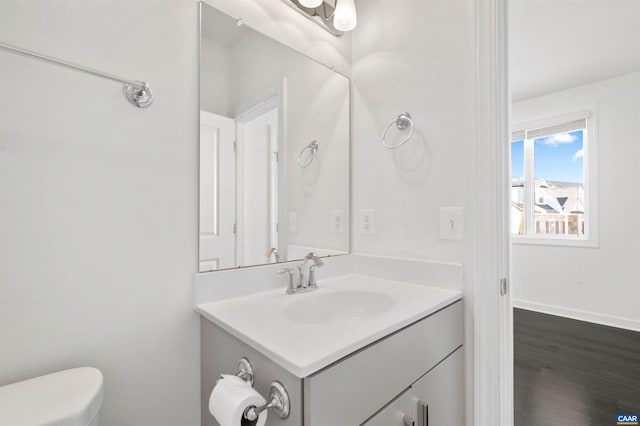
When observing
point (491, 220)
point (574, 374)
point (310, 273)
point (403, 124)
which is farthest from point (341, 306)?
point (574, 374)

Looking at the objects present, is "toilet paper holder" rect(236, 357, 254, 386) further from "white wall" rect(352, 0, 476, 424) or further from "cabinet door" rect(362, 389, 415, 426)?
"white wall" rect(352, 0, 476, 424)

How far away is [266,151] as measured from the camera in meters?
1.24

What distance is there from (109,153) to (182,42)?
0.44 meters

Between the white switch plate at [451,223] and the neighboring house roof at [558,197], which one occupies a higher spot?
the neighboring house roof at [558,197]

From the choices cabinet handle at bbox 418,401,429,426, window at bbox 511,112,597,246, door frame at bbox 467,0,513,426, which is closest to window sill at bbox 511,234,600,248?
window at bbox 511,112,597,246

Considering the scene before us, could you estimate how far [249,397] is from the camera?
601mm

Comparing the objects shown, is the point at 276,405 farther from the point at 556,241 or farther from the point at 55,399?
the point at 556,241

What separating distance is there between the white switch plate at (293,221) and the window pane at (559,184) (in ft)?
11.6

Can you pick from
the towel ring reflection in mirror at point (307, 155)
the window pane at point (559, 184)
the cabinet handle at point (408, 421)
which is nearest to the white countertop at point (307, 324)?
the cabinet handle at point (408, 421)

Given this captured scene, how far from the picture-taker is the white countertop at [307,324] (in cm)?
A: 62

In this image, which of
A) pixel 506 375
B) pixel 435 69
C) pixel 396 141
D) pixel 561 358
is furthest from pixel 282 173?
pixel 561 358

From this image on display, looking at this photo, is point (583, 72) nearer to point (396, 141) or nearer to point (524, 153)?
point (524, 153)

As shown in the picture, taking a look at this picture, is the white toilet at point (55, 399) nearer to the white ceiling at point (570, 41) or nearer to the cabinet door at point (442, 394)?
the cabinet door at point (442, 394)

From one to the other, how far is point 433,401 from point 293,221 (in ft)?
2.78
